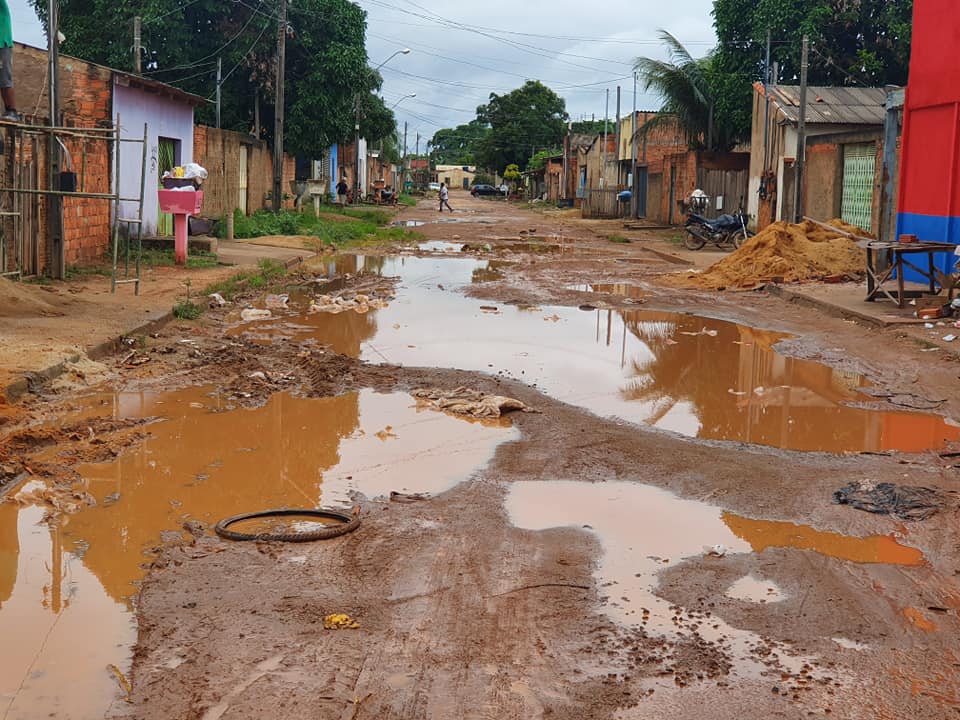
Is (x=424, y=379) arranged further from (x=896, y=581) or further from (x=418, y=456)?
(x=896, y=581)

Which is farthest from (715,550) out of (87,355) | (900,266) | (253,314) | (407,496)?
(900,266)

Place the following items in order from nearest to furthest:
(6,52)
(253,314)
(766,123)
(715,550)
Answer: (715,550), (6,52), (253,314), (766,123)

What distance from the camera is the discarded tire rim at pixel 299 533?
5.51m

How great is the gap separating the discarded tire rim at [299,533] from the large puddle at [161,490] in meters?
→ 0.20

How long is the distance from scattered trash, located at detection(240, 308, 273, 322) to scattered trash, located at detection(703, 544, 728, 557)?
907cm

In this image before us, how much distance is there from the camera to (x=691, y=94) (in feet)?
122

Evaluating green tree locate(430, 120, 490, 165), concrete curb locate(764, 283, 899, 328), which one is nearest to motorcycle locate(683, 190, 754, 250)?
concrete curb locate(764, 283, 899, 328)

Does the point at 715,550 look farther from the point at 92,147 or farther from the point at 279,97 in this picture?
the point at 279,97

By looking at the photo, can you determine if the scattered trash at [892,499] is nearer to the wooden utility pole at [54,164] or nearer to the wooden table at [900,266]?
the wooden table at [900,266]

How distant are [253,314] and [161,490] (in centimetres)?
759

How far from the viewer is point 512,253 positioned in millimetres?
26375

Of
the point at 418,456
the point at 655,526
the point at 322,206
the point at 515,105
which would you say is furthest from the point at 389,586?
the point at 515,105

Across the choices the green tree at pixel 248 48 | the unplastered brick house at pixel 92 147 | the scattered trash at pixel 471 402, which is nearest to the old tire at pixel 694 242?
the unplastered brick house at pixel 92 147

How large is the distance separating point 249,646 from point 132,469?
9.78 feet
